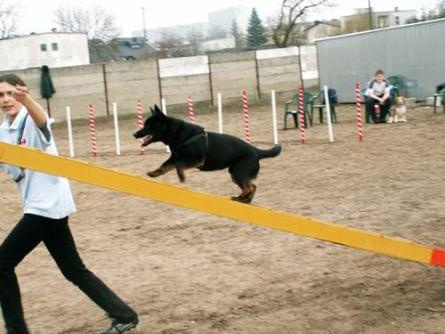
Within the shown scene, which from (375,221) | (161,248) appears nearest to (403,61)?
(375,221)

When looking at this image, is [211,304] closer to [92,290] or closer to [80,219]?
[92,290]

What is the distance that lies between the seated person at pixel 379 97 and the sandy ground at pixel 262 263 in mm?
5699

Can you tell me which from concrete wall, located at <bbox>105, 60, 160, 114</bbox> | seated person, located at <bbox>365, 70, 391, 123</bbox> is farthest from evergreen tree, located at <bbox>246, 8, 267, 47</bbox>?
seated person, located at <bbox>365, 70, 391, 123</bbox>

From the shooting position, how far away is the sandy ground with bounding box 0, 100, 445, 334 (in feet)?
14.0

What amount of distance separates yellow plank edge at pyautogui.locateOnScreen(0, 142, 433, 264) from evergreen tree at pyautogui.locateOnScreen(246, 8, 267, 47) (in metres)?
57.0

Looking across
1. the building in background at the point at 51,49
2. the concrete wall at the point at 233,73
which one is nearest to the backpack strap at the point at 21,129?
the concrete wall at the point at 233,73

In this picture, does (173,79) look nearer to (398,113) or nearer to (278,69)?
(278,69)

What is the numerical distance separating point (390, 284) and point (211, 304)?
4.55 feet

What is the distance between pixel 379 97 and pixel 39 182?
13.7 meters

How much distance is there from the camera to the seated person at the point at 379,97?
639 inches

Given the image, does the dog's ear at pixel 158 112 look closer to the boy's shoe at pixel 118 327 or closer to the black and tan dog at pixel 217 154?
the black and tan dog at pixel 217 154

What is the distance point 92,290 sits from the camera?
3994 mm

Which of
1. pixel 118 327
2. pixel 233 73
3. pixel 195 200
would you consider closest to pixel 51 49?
pixel 233 73

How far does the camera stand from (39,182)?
3.67m
